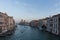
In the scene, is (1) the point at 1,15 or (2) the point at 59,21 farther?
(1) the point at 1,15

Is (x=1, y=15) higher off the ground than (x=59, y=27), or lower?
higher

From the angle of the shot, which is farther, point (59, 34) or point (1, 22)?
point (1, 22)

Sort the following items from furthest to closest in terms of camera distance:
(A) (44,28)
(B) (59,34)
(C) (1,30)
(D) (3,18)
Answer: (A) (44,28)
(D) (3,18)
(C) (1,30)
(B) (59,34)

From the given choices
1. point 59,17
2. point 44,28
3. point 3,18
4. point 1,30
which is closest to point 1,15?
point 3,18

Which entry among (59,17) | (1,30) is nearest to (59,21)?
(59,17)

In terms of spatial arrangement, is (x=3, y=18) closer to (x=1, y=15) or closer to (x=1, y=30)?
(x=1, y=15)

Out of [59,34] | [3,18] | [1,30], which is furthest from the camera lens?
[3,18]

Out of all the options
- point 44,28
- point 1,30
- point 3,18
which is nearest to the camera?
point 1,30

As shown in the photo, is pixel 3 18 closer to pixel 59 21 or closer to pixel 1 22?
pixel 1 22

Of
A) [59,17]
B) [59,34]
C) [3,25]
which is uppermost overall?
[59,17]
